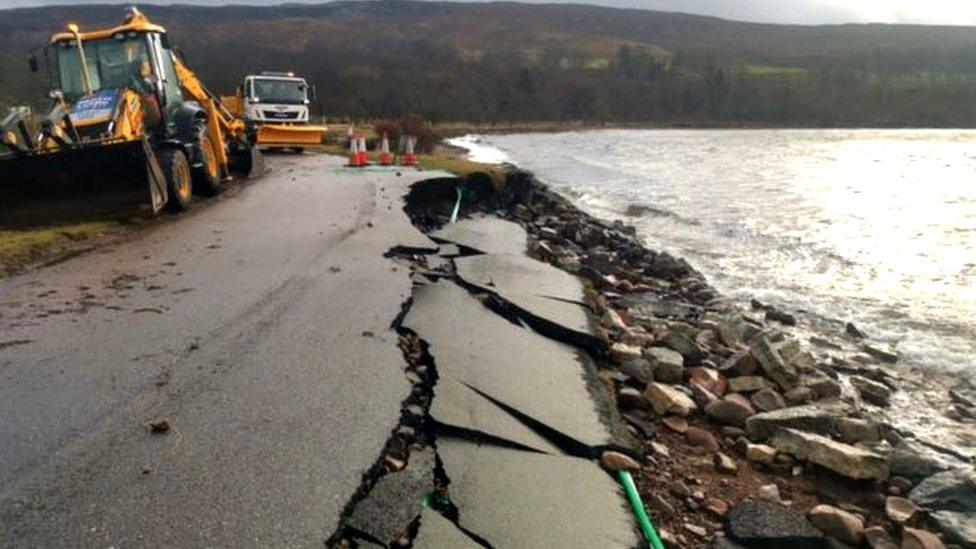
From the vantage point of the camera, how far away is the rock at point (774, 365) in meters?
7.08

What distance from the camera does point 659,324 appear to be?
29.8 feet

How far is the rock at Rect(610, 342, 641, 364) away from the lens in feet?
22.6

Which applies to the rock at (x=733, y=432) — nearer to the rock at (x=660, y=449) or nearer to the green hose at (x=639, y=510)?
the rock at (x=660, y=449)

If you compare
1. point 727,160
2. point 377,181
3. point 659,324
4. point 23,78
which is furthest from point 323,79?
point 659,324

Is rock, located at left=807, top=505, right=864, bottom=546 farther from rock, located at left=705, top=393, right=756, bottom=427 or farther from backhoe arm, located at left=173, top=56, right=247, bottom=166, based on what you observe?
backhoe arm, located at left=173, top=56, right=247, bottom=166

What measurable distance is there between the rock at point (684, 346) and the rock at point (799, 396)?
1011mm

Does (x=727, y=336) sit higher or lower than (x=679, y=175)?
higher

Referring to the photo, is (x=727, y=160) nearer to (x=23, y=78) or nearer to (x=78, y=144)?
(x=78, y=144)

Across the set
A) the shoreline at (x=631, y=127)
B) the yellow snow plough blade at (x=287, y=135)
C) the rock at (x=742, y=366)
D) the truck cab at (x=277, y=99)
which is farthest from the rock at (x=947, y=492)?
the shoreline at (x=631, y=127)

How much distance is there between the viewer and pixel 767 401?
6.55 meters

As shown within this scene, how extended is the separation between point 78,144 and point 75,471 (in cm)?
841

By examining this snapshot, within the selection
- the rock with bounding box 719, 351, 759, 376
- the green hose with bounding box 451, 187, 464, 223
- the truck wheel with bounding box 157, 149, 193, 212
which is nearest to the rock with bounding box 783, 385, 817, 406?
the rock with bounding box 719, 351, 759, 376

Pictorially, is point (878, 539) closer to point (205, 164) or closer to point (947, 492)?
point (947, 492)

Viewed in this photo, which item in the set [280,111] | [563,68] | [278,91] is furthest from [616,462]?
[563,68]
